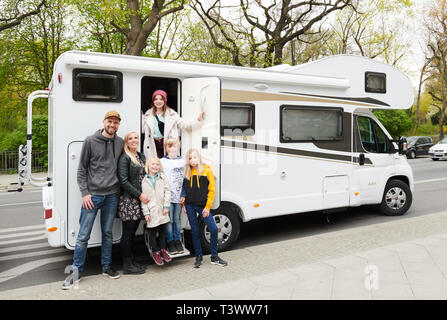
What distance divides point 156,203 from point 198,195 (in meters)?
0.55

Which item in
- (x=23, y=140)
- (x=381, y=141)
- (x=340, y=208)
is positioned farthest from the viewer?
(x=23, y=140)

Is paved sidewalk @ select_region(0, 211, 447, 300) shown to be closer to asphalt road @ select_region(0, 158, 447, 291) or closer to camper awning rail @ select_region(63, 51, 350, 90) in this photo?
asphalt road @ select_region(0, 158, 447, 291)

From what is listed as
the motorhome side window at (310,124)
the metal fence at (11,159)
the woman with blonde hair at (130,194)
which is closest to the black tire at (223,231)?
the woman with blonde hair at (130,194)

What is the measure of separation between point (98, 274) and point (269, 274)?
88.2 inches

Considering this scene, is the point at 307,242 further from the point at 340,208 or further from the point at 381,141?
the point at 381,141

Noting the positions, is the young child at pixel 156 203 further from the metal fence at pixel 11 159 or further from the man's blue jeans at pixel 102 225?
the metal fence at pixel 11 159

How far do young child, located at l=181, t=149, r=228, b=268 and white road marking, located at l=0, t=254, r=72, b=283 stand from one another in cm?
207

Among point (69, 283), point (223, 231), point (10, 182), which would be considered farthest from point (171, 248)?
point (10, 182)

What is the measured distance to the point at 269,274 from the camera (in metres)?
4.62

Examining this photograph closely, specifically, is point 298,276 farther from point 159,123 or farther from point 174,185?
point 159,123

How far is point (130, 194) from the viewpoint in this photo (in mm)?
4895

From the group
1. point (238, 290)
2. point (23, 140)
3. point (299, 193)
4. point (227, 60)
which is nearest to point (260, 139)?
point (299, 193)

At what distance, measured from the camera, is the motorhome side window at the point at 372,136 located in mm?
7566

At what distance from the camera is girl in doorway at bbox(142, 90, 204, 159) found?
17.6 ft
